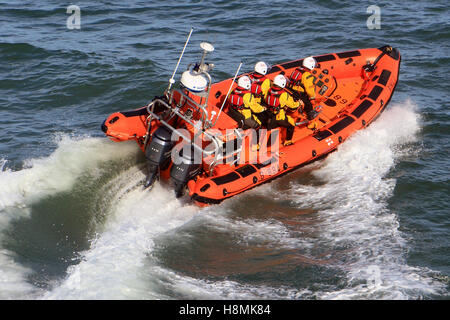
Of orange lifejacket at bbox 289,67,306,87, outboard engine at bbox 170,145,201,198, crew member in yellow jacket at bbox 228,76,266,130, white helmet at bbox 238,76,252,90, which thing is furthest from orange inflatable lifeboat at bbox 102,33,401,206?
orange lifejacket at bbox 289,67,306,87

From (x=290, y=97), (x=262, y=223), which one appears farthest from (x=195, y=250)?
(x=290, y=97)

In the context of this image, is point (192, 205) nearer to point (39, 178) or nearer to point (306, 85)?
point (39, 178)

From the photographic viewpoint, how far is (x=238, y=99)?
645cm

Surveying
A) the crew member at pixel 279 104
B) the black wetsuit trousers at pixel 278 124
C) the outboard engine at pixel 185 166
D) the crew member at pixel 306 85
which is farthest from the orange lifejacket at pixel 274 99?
the outboard engine at pixel 185 166

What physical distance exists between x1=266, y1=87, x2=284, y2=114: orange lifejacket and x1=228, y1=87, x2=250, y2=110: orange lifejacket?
1.16 feet

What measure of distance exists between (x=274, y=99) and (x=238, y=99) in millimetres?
506

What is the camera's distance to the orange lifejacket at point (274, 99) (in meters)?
6.66

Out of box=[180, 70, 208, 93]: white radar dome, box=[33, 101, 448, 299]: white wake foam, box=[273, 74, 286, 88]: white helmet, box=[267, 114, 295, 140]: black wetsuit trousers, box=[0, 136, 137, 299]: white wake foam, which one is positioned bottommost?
box=[33, 101, 448, 299]: white wake foam

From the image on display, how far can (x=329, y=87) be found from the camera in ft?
25.7

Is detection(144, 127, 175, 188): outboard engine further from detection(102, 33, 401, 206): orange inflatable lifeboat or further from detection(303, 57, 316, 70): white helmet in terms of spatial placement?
detection(303, 57, 316, 70): white helmet

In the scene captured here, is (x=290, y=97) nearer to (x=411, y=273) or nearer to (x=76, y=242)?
(x=411, y=273)

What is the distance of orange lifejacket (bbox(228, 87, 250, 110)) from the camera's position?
254 inches

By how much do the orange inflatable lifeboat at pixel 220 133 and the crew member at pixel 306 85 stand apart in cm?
13

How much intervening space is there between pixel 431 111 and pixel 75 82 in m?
6.09
